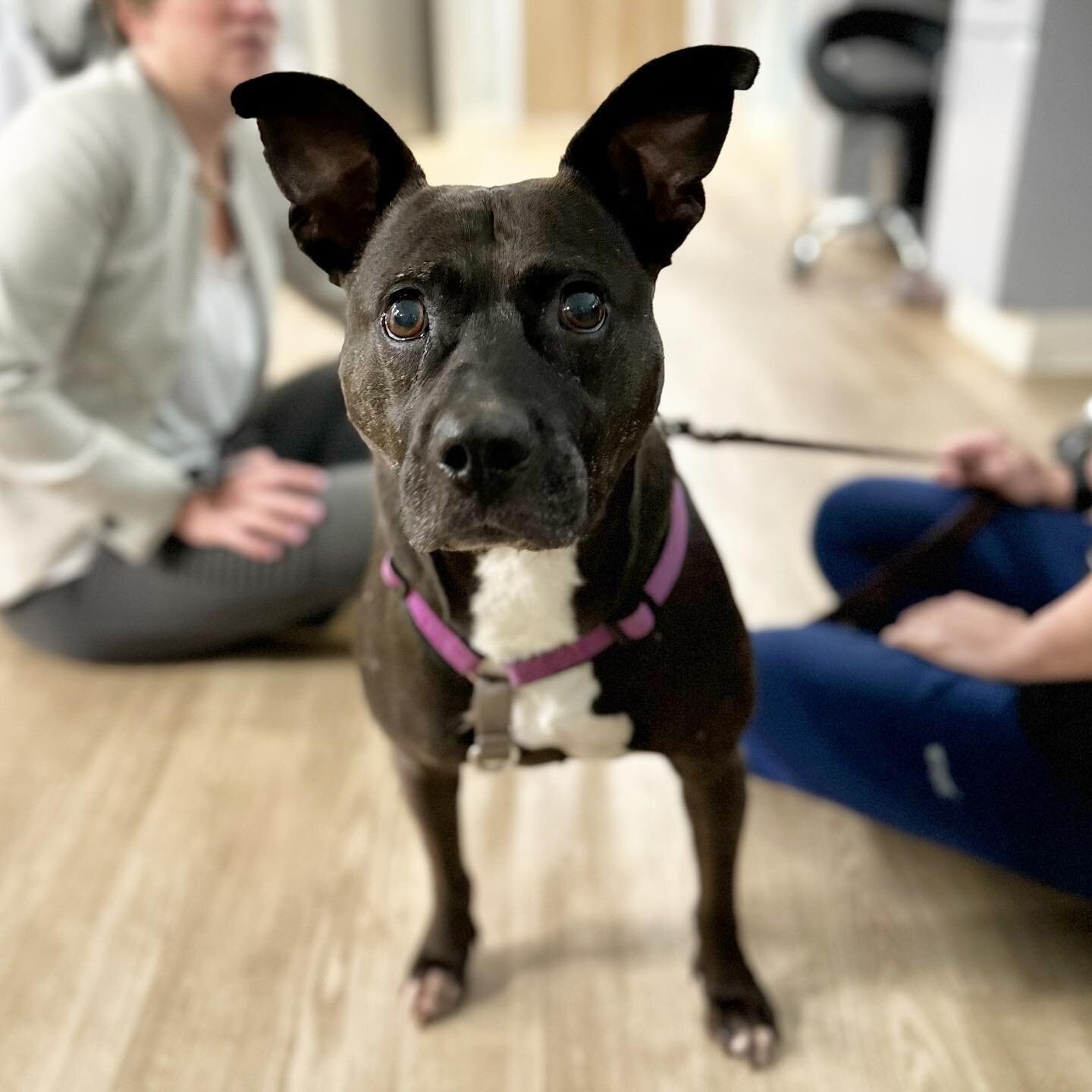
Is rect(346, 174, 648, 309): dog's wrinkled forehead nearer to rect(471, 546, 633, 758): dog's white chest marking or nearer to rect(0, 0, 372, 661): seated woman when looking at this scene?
rect(471, 546, 633, 758): dog's white chest marking

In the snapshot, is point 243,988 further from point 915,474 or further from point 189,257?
point 915,474

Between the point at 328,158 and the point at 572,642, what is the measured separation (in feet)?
1.48

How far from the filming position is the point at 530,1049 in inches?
46.8

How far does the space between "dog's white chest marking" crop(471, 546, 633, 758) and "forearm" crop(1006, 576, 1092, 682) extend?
50 centimetres

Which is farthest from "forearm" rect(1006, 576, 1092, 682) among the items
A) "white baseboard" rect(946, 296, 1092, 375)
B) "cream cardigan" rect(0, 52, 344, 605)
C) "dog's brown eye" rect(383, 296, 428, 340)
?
"white baseboard" rect(946, 296, 1092, 375)

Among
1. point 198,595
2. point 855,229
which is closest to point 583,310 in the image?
point 198,595

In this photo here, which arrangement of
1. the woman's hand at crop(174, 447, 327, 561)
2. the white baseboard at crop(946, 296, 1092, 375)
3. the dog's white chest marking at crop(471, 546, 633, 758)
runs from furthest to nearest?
1. the white baseboard at crop(946, 296, 1092, 375)
2. the woman's hand at crop(174, 447, 327, 561)
3. the dog's white chest marking at crop(471, 546, 633, 758)

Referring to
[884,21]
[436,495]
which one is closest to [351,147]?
[436,495]

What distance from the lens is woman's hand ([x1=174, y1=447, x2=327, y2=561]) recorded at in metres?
1.79

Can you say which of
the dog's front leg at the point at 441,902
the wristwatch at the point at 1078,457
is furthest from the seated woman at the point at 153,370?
the wristwatch at the point at 1078,457

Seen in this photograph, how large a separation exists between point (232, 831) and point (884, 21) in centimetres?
359

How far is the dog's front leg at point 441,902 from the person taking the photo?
1177mm

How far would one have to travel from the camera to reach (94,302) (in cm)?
171

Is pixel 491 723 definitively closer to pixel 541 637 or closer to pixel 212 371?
pixel 541 637
